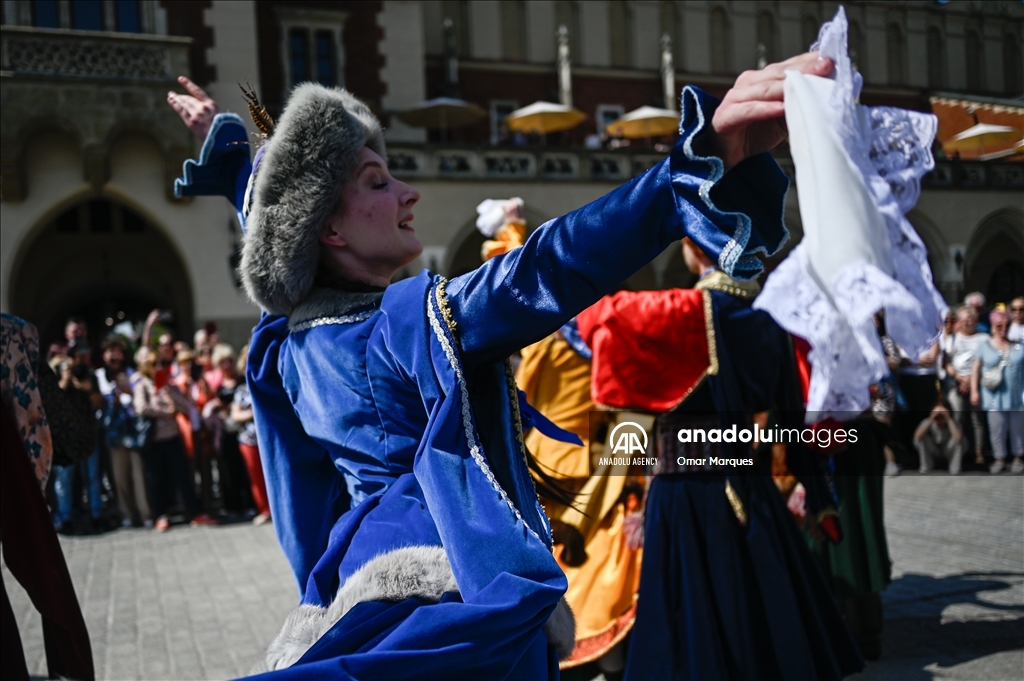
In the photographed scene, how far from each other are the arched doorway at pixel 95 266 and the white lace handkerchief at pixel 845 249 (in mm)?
16673

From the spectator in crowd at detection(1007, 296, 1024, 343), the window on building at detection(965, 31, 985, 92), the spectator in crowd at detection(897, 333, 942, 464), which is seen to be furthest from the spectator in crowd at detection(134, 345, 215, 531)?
the window on building at detection(965, 31, 985, 92)

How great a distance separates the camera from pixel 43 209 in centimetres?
1393

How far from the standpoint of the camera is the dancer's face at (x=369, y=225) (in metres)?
1.94

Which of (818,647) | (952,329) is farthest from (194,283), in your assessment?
(818,647)

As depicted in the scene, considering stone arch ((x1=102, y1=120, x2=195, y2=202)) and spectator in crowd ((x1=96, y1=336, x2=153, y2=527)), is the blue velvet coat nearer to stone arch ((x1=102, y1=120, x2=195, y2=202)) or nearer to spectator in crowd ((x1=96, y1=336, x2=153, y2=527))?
spectator in crowd ((x1=96, y1=336, x2=153, y2=527))

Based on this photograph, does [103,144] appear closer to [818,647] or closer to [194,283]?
[194,283]

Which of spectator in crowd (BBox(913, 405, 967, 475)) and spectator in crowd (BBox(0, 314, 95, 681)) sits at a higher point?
spectator in crowd (BBox(0, 314, 95, 681))

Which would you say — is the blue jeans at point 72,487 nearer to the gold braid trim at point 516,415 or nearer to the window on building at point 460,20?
the gold braid trim at point 516,415

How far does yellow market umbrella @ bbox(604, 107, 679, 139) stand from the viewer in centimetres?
1786

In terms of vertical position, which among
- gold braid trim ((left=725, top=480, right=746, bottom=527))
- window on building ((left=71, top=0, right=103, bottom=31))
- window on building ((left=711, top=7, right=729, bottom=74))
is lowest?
gold braid trim ((left=725, top=480, right=746, bottom=527))

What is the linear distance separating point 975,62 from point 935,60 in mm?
1471

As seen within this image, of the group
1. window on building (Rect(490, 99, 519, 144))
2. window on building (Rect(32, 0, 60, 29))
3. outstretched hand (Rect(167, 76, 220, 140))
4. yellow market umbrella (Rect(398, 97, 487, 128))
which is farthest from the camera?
window on building (Rect(490, 99, 519, 144))

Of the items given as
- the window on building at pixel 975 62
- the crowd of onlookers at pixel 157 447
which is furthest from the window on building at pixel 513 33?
the crowd of onlookers at pixel 157 447

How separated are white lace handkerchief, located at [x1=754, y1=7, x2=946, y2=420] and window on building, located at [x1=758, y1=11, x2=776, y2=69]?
790 inches
